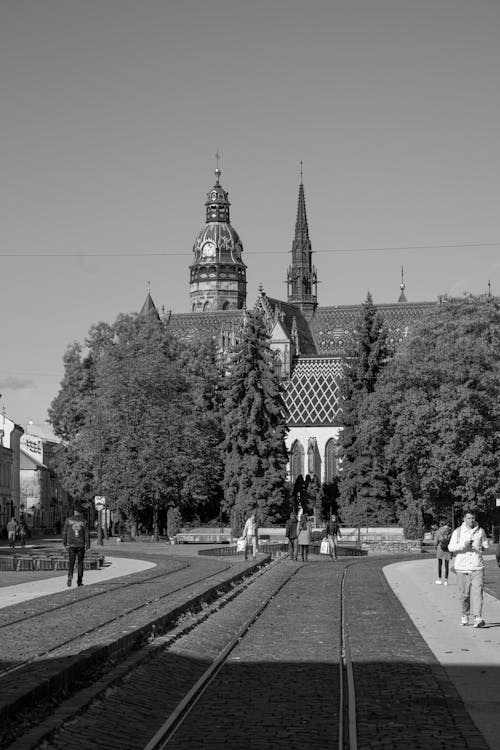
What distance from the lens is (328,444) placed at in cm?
16275

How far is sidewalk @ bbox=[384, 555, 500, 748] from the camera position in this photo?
42.0 feet

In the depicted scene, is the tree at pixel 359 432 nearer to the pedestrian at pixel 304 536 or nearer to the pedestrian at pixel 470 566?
the pedestrian at pixel 304 536

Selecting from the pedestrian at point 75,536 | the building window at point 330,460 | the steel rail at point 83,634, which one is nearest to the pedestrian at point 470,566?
the steel rail at point 83,634

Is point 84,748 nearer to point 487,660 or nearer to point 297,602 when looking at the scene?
point 487,660

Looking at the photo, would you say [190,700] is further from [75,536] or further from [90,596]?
[75,536]

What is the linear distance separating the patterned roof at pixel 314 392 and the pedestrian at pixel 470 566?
14116 cm

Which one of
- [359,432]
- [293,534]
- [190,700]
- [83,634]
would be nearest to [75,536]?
[83,634]

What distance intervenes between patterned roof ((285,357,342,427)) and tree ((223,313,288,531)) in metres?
77.1

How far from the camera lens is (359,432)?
294 ft

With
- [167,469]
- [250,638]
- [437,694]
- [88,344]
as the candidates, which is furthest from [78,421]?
[437,694]

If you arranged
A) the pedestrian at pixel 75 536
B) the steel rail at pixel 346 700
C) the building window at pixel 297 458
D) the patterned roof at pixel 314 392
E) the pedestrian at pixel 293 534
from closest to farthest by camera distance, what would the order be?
the steel rail at pixel 346 700 → the pedestrian at pixel 75 536 → the pedestrian at pixel 293 534 → the building window at pixel 297 458 → the patterned roof at pixel 314 392

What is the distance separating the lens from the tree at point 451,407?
62.1 meters

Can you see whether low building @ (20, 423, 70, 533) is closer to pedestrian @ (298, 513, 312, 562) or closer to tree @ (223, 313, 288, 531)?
tree @ (223, 313, 288, 531)

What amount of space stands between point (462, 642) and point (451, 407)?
142 ft
